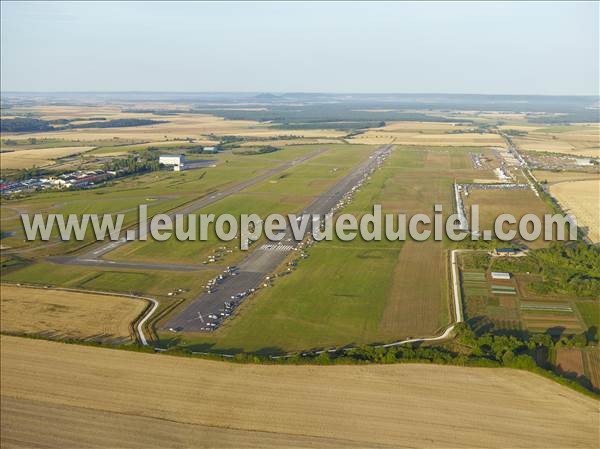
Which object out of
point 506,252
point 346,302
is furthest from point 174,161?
point 346,302

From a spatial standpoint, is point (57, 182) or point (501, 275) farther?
point (57, 182)

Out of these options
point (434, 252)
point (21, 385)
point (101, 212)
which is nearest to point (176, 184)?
point (101, 212)

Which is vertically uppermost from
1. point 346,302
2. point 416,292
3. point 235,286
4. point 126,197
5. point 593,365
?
point 126,197

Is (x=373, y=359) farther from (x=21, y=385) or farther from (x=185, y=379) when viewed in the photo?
(x=21, y=385)

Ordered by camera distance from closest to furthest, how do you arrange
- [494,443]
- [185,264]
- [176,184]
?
1. [494,443]
2. [185,264]
3. [176,184]

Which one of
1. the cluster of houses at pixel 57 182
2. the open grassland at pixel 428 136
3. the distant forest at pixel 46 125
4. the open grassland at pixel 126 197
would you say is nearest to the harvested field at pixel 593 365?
the open grassland at pixel 126 197

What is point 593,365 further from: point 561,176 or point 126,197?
point 561,176

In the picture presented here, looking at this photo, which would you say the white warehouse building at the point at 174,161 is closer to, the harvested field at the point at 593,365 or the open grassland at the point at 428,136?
the open grassland at the point at 428,136
